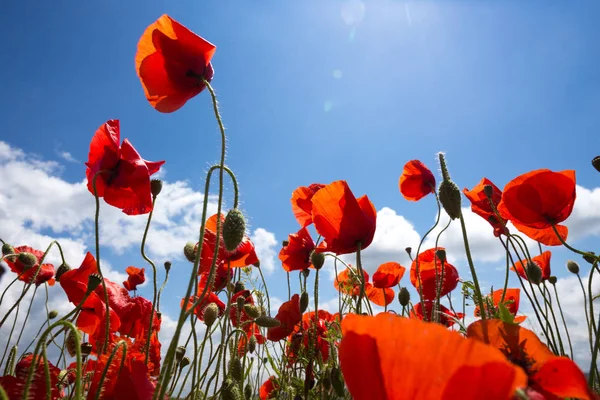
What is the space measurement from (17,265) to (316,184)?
105 inches

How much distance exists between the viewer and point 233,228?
1.46 metres

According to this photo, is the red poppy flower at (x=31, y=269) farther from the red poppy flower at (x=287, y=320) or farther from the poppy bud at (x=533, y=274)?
the poppy bud at (x=533, y=274)

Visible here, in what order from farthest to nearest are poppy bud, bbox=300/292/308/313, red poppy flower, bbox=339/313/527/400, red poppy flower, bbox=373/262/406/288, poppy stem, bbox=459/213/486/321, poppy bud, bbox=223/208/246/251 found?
red poppy flower, bbox=373/262/406/288 < poppy bud, bbox=300/292/308/313 < poppy bud, bbox=223/208/246/251 < poppy stem, bbox=459/213/486/321 < red poppy flower, bbox=339/313/527/400

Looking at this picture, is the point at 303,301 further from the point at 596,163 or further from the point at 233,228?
the point at 596,163

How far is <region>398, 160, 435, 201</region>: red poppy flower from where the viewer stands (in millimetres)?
3326

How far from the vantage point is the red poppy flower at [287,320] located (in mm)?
3264

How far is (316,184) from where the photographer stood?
8.95 ft

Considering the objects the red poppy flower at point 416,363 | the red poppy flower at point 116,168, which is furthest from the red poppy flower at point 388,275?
the red poppy flower at point 416,363

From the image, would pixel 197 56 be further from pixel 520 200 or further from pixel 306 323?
pixel 306 323

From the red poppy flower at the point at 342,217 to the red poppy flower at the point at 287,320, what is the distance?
1307 millimetres

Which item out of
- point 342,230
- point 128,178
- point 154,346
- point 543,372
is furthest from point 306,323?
point 543,372

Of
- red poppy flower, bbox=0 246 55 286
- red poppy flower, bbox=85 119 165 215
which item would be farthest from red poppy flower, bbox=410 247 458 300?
red poppy flower, bbox=0 246 55 286

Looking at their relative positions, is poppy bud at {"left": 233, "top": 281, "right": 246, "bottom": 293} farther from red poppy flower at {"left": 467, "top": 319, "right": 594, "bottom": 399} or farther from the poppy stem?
red poppy flower at {"left": 467, "top": 319, "right": 594, "bottom": 399}

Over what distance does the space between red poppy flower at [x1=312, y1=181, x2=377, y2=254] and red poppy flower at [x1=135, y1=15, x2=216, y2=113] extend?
0.76 meters
